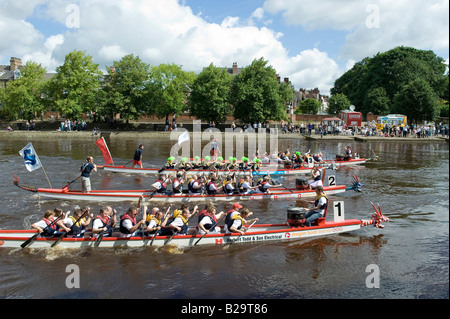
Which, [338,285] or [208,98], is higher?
[208,98]

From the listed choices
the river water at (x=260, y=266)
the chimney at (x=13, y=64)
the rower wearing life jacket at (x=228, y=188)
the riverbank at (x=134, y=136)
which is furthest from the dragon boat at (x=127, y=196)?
the chimney at (x=13, y=64)

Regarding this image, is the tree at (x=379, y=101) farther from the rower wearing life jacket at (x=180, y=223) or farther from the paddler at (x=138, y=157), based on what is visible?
the rower wearing life jacket at (x=180, y=223)

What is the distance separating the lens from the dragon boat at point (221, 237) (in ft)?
38.8

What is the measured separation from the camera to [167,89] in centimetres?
5925

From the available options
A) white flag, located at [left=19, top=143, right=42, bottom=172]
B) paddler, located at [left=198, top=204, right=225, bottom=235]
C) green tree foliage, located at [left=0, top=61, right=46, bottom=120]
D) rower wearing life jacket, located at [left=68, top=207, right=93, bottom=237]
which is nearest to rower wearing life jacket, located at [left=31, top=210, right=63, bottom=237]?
rower wearing life jacket, located at [left=68, top=207, right=93, bottom=237]

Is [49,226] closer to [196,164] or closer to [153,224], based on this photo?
[153,224]

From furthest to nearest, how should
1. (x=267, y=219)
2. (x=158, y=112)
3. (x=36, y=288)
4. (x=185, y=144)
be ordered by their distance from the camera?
1. (x=158, y=112)
2. (x=185, y=144)
3. (x=267, y=219)
4. (x=36, y=288)

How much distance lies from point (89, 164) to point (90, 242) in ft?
21.8

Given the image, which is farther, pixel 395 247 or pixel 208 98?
pixel 208 98

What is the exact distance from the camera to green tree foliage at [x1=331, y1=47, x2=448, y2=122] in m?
71.8

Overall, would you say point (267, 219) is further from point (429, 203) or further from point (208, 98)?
point (208, 98)

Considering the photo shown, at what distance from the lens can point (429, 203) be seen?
1838 cm

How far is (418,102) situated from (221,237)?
190 feet
